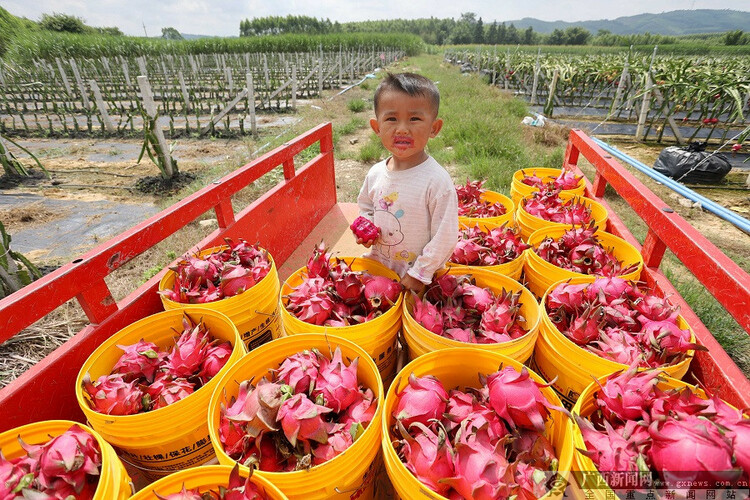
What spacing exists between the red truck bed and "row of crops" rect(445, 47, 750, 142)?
5.37 m

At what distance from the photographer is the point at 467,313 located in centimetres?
186

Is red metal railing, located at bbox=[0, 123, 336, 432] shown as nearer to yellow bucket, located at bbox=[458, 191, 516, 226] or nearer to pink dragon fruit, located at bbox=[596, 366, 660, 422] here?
yellow bucket, located at bbox=[458, 191, 516, 226]

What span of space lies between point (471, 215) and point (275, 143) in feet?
23.6

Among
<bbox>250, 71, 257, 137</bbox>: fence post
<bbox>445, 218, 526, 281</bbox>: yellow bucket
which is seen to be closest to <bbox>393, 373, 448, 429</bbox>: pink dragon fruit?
<bbox>445, 218, 526, 281</bbox>: yellow bucket

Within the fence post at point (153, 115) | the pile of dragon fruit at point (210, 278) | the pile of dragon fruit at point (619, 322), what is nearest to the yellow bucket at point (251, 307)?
the pile of dragon fruit at point (210, 278)

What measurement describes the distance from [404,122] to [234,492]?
1.60m

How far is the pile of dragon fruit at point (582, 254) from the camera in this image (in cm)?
227

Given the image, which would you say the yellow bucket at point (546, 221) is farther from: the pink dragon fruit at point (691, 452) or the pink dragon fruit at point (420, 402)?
the pink dragon fruit at point (420, 402)

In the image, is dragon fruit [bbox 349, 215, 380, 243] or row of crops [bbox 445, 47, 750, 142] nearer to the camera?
dragon fruit [bbox 349, 215, 380, 243]

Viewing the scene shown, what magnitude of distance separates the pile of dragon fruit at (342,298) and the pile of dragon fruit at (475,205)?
4.63ft

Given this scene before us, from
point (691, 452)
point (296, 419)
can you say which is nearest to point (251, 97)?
point (296, 419)

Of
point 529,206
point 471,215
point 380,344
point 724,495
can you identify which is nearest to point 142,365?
point 380,344

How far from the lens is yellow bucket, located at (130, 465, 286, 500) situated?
109 cm

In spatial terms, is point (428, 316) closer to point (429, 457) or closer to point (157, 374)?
point (429, 457)
